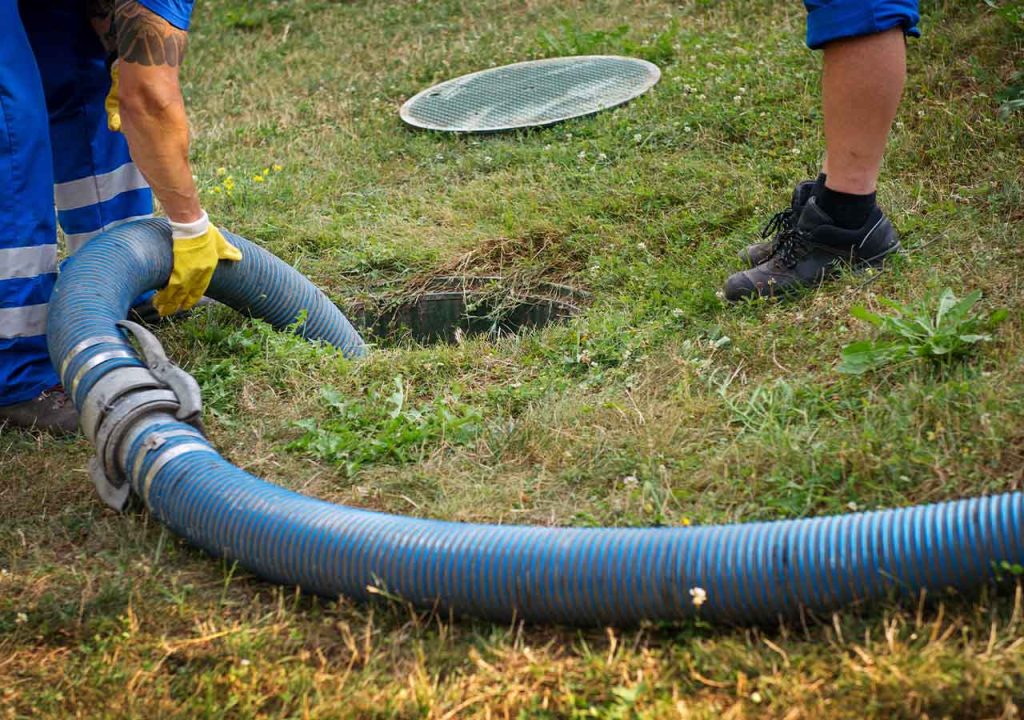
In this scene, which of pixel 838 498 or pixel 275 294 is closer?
pixel 838 498

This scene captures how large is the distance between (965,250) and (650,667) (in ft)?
6.11

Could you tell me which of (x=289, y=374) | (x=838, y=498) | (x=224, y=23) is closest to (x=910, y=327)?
(x=838, y=498)

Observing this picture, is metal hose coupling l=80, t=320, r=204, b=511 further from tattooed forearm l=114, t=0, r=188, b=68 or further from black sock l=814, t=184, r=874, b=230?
black sock l=814, t=184, r=874, b=230

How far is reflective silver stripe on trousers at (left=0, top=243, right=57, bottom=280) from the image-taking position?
9.92ft

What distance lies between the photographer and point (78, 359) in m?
2.70

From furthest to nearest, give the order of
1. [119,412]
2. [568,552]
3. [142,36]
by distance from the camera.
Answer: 1. [142,36]
2. [119,412]
3. [568,552]

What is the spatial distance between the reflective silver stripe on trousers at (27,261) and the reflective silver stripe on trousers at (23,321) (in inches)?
3.8

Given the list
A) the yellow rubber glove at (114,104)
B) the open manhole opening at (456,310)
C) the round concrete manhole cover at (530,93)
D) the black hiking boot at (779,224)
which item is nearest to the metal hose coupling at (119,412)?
the yellow rubber glove at (114,104)

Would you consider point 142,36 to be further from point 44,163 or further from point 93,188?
point 93,188

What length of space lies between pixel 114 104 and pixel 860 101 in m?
2.23

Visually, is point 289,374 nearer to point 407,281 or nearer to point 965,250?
point 407,281

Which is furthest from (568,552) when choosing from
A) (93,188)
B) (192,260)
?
(93,188)

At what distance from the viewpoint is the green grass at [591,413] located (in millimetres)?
1935

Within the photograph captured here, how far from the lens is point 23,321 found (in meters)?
3.08
